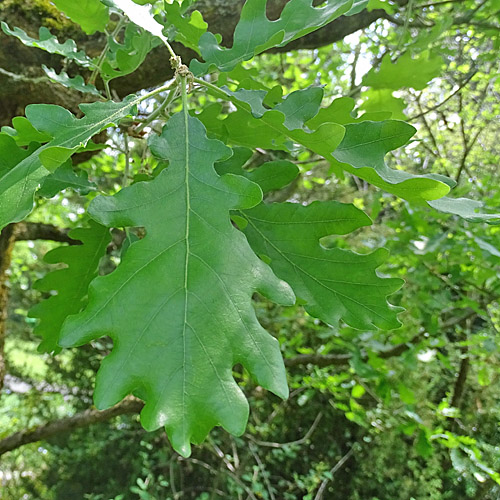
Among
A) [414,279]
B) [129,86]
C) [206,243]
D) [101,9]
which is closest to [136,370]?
[206,243]

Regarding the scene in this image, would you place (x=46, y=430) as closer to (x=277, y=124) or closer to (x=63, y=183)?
(x=63, y=183)

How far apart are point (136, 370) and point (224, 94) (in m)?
0.44

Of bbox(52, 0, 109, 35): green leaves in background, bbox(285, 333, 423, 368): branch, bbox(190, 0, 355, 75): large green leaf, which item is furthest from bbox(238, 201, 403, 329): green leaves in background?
bbox(285, 333, 423, 368): branch

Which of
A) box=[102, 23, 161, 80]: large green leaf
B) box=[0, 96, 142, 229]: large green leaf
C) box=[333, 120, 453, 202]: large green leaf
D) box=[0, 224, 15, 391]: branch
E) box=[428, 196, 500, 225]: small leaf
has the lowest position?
box=[0, 224, 15, 391]: branch

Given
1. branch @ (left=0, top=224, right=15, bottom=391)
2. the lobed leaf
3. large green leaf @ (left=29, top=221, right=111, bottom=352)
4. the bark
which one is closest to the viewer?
the lobed leaf

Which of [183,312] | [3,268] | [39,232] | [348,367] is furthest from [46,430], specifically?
[348,367]

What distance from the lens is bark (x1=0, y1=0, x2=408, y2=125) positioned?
138cm

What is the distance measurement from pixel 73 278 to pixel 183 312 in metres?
0.52

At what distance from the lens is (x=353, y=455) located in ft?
12.6

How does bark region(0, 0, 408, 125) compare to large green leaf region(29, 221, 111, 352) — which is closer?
large green leaf region(29, 221, 111, 352)

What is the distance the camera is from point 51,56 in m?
1.43

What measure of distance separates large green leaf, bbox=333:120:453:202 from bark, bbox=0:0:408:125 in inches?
39.9

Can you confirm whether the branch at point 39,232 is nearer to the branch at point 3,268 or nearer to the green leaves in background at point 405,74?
the branch at point 3,268

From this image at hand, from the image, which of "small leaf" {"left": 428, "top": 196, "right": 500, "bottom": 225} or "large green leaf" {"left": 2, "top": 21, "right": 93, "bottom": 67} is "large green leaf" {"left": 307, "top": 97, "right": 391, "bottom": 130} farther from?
"large green leaf" {"left": 2, "top": 21, "right": 93, "bottom": 67}
